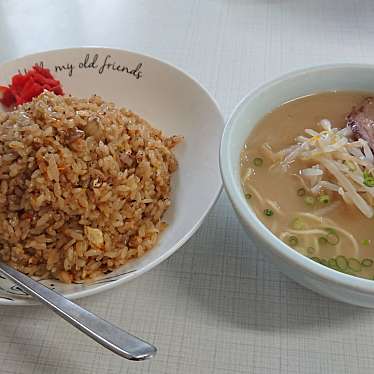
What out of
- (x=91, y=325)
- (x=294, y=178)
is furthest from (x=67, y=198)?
(x=294, y=178)

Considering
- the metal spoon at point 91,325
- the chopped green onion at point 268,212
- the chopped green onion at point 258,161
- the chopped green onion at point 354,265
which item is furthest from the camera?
the chopped green onion at point 258,161

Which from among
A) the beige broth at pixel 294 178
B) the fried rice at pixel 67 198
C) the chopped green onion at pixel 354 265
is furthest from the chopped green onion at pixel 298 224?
the fried rice at pixel 67 198

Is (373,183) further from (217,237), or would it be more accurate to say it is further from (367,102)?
(217,237)

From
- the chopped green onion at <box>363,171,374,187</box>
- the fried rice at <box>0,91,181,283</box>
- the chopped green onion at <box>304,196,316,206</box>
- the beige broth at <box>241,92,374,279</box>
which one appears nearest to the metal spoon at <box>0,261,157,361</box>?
the fried rice at <box>0,91,181,283</box>

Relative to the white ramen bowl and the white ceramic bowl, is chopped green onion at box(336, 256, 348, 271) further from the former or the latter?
the white ceramic bowl

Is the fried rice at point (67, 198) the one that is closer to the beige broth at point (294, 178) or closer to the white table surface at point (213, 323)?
the white table surface at point (213, 323)

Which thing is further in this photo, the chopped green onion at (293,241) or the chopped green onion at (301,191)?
the chopped green onion at (301,191)

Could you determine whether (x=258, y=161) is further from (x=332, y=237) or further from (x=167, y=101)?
(x=167, y=101)
